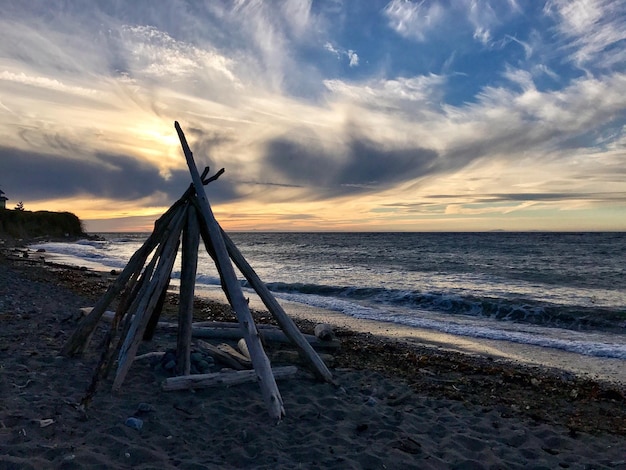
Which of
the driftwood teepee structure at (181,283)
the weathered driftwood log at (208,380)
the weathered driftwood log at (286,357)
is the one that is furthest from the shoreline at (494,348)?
the weathered driftwood log at (208,380)

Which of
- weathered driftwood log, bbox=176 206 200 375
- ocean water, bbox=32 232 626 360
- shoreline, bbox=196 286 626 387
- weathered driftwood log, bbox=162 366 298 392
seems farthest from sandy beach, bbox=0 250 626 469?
ocean water, bbox=32 232 626 360

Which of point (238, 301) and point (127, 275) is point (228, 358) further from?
point (127, 275)

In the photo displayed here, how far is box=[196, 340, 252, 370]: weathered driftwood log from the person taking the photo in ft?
22.8

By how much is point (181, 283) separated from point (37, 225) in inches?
2792

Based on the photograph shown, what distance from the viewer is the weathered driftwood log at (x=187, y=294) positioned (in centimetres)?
638

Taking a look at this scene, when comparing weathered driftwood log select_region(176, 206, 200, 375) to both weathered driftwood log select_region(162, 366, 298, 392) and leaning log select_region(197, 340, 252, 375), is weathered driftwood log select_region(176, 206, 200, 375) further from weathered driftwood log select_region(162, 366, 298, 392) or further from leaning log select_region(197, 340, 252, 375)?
leaning log select_region(197, 340, 252, 375)

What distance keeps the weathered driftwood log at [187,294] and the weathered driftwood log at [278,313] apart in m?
0.49

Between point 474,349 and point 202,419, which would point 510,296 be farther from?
point 202,419

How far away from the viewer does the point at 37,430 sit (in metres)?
4.36

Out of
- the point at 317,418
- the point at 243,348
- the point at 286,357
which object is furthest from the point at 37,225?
the point at 317,418

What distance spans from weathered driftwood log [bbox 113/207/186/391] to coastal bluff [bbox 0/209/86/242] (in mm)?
55154

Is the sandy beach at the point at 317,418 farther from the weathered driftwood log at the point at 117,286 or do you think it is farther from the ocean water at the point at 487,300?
the ocean water at the point at 487,300

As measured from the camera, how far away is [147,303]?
6172mm

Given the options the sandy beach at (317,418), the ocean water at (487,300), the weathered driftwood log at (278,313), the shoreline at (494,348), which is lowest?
the ocean water at (487,300)
